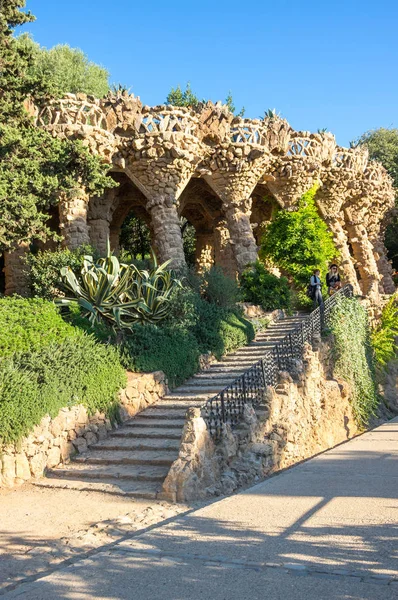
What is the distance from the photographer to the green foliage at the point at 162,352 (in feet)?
37.9

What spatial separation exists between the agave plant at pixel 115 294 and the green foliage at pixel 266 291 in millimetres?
5046

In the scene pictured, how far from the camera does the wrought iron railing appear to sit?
8727 mm

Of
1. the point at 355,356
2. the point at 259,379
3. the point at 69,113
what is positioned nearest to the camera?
the point at 259,379

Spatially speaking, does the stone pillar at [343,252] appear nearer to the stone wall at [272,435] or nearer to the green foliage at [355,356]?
the green foliage at [355,356]

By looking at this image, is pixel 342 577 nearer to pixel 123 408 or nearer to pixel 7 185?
pixel 123 408

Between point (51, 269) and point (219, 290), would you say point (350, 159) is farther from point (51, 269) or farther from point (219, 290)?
point (51, 269)

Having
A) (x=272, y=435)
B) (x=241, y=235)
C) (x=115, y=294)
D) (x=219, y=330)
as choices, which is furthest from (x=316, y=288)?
(x=272, y=435)

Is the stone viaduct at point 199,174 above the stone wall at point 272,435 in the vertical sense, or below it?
above

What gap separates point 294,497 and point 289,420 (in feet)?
11.8

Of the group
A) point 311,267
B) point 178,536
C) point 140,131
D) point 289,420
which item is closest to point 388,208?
point 311,267

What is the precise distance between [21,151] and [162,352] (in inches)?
194

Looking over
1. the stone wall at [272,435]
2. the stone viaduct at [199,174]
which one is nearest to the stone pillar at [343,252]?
the stone viaduct at [199,174]

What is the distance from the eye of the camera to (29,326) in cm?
1047

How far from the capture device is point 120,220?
2311 centimetres
